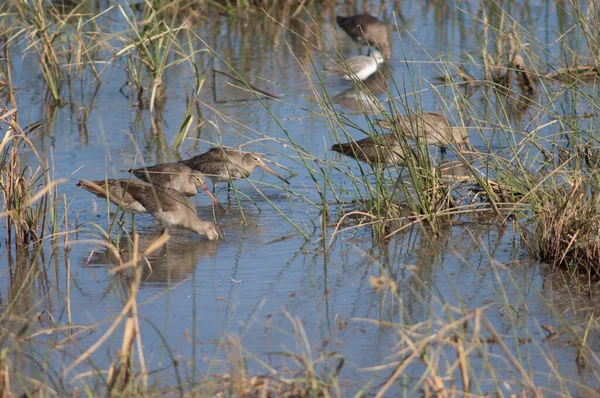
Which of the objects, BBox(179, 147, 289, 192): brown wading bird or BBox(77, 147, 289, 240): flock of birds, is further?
BBox(179, 147, 289, 192): brown wading bird

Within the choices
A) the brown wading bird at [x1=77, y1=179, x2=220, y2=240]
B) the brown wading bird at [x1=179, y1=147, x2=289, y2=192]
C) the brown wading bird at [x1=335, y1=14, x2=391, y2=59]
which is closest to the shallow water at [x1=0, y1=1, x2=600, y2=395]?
the brown wading bird at [x1=77, y1=179, x2=220, y2=240]

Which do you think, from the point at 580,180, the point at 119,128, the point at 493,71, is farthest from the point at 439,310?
the point at 493,71

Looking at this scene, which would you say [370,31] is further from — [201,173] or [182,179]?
[201,173]

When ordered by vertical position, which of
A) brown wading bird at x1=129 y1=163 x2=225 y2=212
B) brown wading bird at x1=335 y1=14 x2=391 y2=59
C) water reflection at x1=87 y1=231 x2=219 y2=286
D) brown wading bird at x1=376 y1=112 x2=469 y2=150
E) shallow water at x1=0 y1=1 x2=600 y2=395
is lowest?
water reflection at x1=87 y1=231 x2=219 y2=286

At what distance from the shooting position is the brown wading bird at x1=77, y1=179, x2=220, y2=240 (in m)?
6.50

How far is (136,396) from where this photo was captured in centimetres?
342

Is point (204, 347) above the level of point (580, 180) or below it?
below

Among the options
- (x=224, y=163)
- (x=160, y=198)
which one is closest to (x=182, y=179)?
(x=224, y=163)

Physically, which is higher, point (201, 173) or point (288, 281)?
point (201, 173)

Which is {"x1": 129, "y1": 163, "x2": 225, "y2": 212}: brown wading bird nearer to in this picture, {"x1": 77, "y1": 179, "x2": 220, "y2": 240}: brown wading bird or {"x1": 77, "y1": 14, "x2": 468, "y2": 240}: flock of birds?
{"x1": 77, "y1": 14, "x2": 468, "y2": 240}: flock of birds

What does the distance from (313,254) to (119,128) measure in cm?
430

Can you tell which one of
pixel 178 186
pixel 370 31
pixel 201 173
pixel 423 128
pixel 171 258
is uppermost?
pixel 370 31

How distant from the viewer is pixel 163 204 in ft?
22.2

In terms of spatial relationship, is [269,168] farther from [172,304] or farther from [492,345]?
[492,345]
